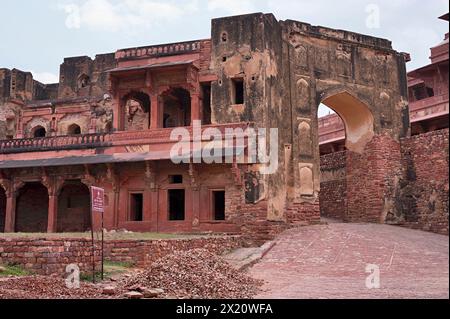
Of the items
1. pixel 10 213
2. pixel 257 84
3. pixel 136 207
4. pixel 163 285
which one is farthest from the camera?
pixel 10 213

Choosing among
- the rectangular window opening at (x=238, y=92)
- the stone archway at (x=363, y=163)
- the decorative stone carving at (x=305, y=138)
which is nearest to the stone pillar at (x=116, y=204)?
the rectangular window opening at (x=238, y=92)

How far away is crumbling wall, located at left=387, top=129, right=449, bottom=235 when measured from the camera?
55.1ft

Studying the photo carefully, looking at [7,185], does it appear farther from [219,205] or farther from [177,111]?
[219,205]

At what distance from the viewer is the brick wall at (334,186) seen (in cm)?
2048

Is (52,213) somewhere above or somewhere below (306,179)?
below

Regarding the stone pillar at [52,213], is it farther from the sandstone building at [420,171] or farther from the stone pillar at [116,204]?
the sandstone building at [420,171]

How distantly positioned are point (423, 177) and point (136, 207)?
9919 millimetres

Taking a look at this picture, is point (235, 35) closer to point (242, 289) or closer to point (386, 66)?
point (386, 66)

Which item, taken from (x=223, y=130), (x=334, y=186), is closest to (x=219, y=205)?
(x=223, y=130)

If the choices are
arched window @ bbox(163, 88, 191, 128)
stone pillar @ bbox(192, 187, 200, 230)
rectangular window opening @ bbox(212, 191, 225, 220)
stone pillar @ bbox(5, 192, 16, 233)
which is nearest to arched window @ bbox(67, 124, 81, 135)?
stone pillar @ bbox(5, 192, 16, 233)

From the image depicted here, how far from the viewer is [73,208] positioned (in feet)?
68.3

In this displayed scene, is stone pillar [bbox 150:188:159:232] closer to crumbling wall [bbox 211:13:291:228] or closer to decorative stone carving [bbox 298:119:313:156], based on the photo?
crumbling wall [bbox 211:13:291:228]
